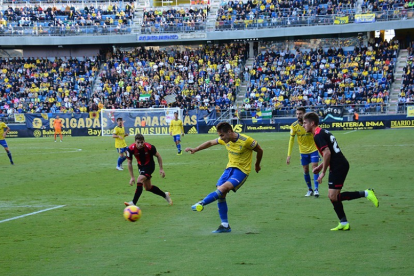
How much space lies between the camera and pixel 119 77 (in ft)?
202

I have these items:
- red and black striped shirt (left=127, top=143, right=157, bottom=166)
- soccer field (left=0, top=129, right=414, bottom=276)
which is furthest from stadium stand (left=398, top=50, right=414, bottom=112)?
red and black striped shirt (left=127, top=143, right=157, bottom=166)

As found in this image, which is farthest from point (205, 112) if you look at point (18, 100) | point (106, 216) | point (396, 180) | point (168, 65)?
point (106, 216)

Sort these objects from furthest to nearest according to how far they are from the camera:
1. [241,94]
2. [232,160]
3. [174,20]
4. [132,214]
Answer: [174,20]
[241,94]
[132,214]
[232,160]

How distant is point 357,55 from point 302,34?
5.94 metres

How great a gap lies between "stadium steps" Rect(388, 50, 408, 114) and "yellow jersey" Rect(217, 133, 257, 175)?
3930 cm

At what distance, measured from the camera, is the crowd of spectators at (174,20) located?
203ft

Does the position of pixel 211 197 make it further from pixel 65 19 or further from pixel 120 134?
pixel 65 19

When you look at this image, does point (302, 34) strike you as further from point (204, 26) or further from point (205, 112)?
point (205, 112)

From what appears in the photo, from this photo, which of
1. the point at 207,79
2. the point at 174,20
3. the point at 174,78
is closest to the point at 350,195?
the point at 207,79

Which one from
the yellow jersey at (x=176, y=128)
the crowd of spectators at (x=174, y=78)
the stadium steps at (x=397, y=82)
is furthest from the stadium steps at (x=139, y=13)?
the yellow jersey at (x=176, y=128)

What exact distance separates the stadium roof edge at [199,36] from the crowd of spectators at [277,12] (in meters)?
0.75

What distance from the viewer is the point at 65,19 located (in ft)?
218

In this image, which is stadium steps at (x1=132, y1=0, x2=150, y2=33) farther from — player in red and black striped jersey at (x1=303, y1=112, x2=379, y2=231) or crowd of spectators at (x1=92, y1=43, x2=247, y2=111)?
player in red and black striped jersey at (x1=303, y1=112, x2=379, y2=231)

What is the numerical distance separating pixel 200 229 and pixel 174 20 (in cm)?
5491
